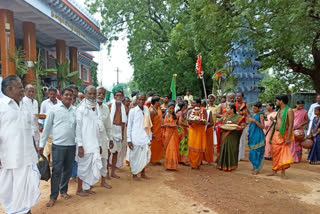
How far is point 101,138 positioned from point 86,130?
0.51 m

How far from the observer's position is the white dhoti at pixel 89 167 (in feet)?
13.9

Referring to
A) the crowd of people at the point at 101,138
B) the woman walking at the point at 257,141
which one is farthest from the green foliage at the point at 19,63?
the woman walking at the point at 257,141

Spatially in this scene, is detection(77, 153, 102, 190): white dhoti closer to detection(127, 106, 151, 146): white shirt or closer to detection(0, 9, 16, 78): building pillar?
detection(127, 106, 151, 146): white shirt

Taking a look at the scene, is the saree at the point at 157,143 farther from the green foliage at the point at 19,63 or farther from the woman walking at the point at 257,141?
the green foliage at the point at 19,63

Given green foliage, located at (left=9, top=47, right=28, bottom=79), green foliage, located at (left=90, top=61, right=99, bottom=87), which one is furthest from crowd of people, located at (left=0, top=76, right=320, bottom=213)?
green foliage, located at (left=90, top=61, right=99, bottom=87)

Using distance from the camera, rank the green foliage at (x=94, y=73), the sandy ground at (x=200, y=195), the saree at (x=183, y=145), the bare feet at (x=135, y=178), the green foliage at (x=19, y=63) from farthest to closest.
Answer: the green foliage at (x=94, y=73) → the green foliage at (x=19, y=63) → the saree at (x=183, y=145) → the bare feet at (x=135, y=178) → the sandy ground at (x=200, y=195)

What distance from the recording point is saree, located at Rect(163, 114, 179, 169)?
614 centimetres

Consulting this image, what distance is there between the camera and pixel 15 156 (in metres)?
3.05

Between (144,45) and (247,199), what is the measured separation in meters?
15.7

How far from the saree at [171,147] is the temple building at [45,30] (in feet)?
25.5

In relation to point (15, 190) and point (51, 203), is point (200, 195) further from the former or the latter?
point (15, 190)

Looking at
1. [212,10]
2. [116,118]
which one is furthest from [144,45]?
[116,118]

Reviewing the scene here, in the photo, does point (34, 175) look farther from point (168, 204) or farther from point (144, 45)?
point (144, 45)

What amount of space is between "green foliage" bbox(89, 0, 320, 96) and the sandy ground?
137 inches
